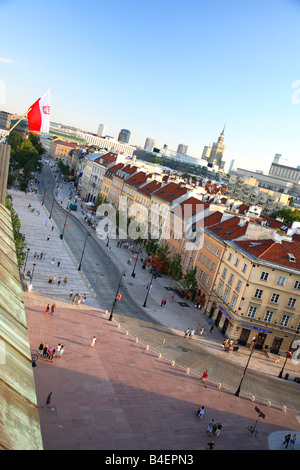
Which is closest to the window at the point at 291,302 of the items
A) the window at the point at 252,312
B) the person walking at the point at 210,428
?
the window at the point at 252,312

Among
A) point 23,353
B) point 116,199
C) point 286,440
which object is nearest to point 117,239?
point 116,199

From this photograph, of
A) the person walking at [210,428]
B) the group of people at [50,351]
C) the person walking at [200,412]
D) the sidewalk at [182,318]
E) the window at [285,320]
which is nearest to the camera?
the person walking at [210,428]

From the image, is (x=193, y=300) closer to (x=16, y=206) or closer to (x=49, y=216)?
(x=49, y=216)

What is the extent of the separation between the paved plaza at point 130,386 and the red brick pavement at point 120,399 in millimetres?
64

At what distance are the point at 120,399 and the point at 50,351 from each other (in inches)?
235

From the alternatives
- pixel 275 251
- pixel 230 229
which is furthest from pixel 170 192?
pixel 275 251

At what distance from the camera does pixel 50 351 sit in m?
25.8

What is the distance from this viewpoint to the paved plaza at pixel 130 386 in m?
20.7

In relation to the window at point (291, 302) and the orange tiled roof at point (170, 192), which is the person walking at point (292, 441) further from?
the orange tiled roof at point (170, 192)

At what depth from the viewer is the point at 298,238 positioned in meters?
55.7

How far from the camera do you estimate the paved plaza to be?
20.7m

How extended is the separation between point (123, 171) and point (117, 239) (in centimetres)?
2648

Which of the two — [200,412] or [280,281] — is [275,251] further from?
[200,412]

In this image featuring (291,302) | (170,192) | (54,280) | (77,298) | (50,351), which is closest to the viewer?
(50,351)
